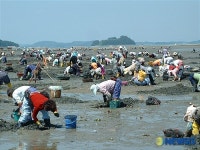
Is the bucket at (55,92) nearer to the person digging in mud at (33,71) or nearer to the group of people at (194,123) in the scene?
the person digging in mud at (33,71)

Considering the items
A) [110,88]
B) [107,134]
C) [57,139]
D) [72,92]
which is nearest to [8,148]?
[57,139]

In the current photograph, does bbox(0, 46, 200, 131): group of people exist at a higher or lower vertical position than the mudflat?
higher

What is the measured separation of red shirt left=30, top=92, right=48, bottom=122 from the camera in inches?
543

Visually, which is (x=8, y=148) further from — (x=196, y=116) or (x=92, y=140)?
(x=196, y=116)

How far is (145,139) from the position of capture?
12367mm

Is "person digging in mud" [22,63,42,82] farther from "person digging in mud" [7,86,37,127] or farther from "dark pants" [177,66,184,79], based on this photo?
"person digging in mud" [7,86,37,127]

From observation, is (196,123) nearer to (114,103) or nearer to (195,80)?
(114,103)

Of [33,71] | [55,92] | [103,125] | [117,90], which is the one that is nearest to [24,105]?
[103,125]

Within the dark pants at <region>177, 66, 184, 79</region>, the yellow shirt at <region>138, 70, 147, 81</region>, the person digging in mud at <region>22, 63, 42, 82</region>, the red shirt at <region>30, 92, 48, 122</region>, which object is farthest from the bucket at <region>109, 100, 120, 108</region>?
the person digging in mud at <region>22, 63, 42, 82</region>

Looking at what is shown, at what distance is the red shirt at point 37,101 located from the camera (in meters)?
13.8

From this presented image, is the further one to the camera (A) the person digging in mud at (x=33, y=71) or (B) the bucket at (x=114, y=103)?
(A) the person digging in mud at (x=33, y=71)

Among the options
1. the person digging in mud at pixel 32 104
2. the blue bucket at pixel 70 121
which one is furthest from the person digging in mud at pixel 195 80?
the person digging in mud at pixel 32 104

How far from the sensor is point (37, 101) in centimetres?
1384

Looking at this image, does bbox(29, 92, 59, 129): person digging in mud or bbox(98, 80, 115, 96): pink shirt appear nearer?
bbox(29, 92, 59, 129): person digging in mud
